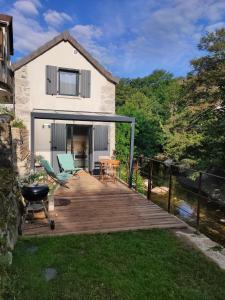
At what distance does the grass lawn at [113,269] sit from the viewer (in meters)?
3.31

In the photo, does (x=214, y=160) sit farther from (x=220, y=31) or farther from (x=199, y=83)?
(x=220, y=31)

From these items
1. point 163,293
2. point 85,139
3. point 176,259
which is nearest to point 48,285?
point 163,293

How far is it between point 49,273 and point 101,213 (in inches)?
110

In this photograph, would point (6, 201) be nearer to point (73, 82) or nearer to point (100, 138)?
point (100, 138)

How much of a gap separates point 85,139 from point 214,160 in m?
5.92

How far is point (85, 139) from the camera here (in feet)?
43.6

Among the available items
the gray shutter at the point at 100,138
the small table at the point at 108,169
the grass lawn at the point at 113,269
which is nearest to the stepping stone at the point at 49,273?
the grass lawn at the point at 113,269

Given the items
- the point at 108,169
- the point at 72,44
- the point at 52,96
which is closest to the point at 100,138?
the point at 108,169

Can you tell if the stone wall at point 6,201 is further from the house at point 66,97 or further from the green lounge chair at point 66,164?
the house at point 66,97

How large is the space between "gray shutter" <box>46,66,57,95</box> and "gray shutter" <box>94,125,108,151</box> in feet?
8.16

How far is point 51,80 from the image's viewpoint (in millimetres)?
11898

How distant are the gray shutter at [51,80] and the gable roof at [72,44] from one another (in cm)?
76

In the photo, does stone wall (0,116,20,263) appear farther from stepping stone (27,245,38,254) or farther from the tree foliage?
the tree foliage

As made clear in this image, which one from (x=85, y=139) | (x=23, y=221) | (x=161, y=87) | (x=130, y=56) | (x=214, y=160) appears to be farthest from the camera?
(x=130, y=56)
